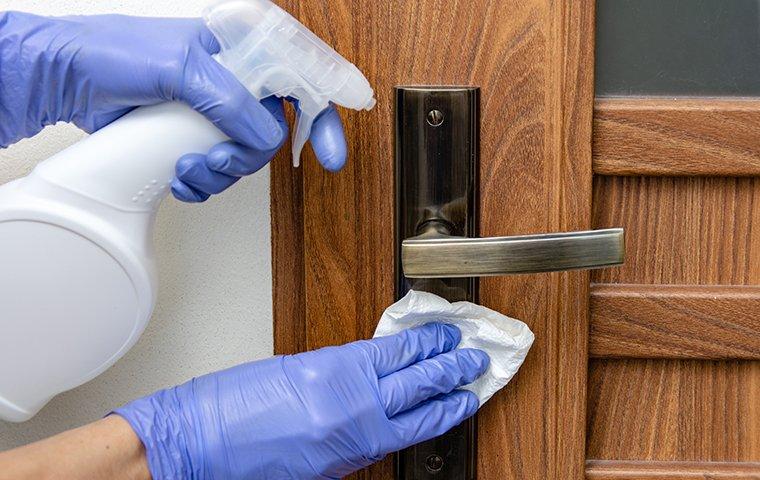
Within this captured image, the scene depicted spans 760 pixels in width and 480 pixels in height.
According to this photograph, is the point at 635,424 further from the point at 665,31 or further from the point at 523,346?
the point at 665,31

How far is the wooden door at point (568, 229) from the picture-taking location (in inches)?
22.9

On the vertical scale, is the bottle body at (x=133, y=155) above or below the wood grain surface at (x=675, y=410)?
above

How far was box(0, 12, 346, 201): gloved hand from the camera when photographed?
569 mm

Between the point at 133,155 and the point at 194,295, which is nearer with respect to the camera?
the point at 133,155

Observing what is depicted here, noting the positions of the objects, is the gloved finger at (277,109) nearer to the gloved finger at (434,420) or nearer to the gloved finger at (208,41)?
the gloved finger at (208,41)

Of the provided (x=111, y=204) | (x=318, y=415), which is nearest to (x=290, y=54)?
(x=111, y=204)

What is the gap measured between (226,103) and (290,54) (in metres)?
0.06

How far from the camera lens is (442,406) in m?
0.61

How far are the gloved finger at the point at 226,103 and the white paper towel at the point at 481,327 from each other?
0.17 meters

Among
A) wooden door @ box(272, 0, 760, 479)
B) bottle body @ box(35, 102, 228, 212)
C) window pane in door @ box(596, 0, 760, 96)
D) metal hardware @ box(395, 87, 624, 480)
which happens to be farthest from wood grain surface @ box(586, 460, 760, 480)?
bottle body @ box(35, 102, 228, 212)

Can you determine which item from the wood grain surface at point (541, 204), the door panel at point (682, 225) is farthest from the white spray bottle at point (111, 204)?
the door panel at point (682, 225)

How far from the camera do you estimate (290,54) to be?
1.81 ft

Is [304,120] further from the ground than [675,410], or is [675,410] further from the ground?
[304,120]

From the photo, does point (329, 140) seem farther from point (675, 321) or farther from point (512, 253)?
point (675, 321)
